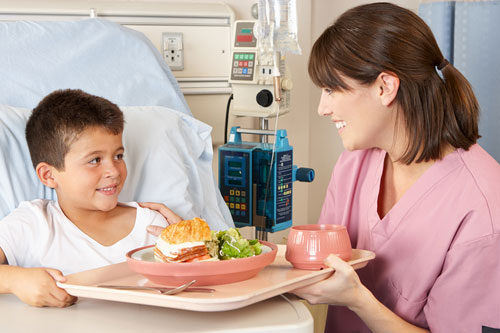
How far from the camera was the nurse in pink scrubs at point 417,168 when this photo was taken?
120cm

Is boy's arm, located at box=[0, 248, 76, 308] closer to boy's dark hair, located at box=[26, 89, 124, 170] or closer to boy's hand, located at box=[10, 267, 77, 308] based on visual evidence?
boy's hand, located at box=[10, 267, 77, 308]

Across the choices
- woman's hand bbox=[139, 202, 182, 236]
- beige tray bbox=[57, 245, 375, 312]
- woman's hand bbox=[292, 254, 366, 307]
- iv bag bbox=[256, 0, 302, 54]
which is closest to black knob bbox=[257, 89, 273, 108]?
iv bag bbox=[256, 0, 302, 54]

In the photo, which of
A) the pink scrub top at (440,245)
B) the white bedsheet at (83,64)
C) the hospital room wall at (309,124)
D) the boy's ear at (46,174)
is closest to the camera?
the pink scrub top at (440,245)

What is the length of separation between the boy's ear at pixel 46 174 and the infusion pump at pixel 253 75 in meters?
0.98

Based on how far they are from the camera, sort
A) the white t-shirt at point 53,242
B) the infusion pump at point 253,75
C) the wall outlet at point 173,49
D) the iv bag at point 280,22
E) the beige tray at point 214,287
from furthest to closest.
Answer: the wall outlet at point 173,49 → the infusion pump at point 253,75 → the iv bag at point 280,22 → the white t-shirt at point 53,242 → the beige tray at point 214,287

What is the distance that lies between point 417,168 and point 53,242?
2.88 feet

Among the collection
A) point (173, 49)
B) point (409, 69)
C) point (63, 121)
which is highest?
point (173, 49)

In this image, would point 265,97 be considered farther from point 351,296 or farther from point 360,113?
point 351,296

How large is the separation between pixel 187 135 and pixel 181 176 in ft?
0.67

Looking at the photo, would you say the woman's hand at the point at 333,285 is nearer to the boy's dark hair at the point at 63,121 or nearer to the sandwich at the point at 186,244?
the sandwich at the point at 186,244

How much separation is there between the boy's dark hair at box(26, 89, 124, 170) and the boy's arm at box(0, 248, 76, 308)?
426 millimetres

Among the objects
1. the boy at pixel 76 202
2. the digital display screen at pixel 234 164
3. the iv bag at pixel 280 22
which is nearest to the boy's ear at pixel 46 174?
the boy at pixel 76 202

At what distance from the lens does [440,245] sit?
1.25 meters

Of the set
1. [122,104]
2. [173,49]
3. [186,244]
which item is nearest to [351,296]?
[186,244]
